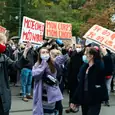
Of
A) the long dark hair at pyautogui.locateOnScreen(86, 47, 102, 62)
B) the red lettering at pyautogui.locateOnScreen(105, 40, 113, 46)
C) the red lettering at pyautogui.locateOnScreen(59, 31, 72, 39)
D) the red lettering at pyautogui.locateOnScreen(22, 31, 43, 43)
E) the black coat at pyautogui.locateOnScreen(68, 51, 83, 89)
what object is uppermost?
the red lettering at pyautogui.locateOnScreen(59, 31, 72, 39)

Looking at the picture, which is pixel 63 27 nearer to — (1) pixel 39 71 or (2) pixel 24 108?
(2) pixel 24 108

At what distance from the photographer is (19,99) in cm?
1044

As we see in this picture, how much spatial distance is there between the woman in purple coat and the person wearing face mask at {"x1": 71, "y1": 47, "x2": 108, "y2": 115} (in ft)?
1.44

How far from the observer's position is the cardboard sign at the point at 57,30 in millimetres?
11312

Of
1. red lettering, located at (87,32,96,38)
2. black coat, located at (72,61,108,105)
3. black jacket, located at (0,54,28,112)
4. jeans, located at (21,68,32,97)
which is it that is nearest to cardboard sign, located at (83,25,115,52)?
red lettering, located at (87,32,96,38)

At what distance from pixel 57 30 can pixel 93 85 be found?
5.58 m

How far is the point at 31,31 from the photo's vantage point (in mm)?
9453

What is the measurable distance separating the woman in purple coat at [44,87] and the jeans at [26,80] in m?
3.70

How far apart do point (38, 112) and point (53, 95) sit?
375 mm

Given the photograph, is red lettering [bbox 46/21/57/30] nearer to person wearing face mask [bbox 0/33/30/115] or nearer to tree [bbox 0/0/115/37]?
person wearing face mask [bbox 0/33/30/115]

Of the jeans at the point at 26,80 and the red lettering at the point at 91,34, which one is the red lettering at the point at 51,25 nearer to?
the jeans at the point at 26,80

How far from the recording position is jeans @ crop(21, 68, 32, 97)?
10.1m

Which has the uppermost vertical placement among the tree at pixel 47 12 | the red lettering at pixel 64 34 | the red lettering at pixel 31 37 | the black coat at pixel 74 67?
the tree at pixel 47 12

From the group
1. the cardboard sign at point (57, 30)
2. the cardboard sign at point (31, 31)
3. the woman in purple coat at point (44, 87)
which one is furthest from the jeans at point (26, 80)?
the woman in purple coat at point (44, 87)
